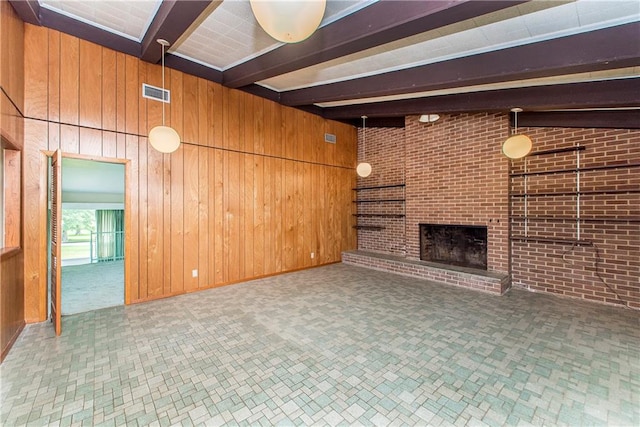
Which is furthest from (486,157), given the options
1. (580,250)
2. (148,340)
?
(148,340)

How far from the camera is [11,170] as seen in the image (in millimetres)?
3164

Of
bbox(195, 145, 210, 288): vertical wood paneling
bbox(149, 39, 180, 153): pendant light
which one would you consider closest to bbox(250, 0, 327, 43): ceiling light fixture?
bbox(149, 39, 180, 153): pendant light

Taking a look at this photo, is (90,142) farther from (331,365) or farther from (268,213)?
(331,365)

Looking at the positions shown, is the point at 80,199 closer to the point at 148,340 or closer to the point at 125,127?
the point at 125,127

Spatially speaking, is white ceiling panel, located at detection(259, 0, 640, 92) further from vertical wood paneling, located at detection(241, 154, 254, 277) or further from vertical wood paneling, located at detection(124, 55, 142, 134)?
vertical wood paneling, located at detection(124, 55, 142, 134)

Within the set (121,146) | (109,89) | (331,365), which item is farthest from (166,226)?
(331,365)

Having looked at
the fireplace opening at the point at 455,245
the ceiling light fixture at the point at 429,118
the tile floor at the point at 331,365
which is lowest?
the tile floor at the point at 331,365

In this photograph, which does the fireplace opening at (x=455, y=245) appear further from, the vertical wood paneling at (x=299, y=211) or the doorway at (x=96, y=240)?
the doorway at (x=96, y=240)

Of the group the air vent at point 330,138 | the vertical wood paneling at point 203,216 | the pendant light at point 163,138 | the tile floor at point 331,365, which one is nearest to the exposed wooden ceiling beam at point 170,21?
the pendant light at point 163,138

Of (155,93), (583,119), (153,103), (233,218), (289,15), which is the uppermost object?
(155,93)

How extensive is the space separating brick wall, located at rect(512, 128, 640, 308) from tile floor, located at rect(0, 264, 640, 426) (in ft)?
1.57

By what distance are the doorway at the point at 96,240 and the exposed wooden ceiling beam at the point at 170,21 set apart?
5.86 ft

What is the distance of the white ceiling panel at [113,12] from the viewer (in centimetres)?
306

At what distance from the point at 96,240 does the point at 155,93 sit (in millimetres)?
6388
